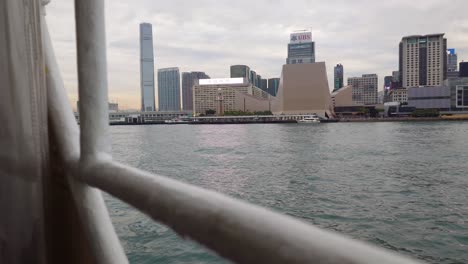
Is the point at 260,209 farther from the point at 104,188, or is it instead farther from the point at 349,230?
the point at 349,230

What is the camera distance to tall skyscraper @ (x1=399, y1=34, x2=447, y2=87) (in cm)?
6247

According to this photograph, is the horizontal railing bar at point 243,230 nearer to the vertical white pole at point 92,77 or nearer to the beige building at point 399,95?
the vertical white pole at point 92,77

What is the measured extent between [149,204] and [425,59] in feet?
240

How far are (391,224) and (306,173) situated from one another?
4042 mm

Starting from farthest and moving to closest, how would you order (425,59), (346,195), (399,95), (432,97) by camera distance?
1. (425,59)
2. (399,95)
3. (432,97)
4. (346,195)

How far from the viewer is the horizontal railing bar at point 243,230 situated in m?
0.20

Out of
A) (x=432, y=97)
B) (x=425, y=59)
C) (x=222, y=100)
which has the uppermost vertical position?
(x=425, y=59)

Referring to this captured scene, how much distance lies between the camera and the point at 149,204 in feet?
1.15

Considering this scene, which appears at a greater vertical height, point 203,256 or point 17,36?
point 17,36

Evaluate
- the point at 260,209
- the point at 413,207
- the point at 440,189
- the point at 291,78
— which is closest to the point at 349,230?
the point at 413,207

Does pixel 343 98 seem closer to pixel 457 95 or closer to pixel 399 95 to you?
pixel 399 95

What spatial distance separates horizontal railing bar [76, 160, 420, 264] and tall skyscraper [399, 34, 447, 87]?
71.4 meters

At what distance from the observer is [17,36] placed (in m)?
0.63

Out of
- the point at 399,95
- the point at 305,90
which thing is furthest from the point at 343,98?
the point at 399,95
